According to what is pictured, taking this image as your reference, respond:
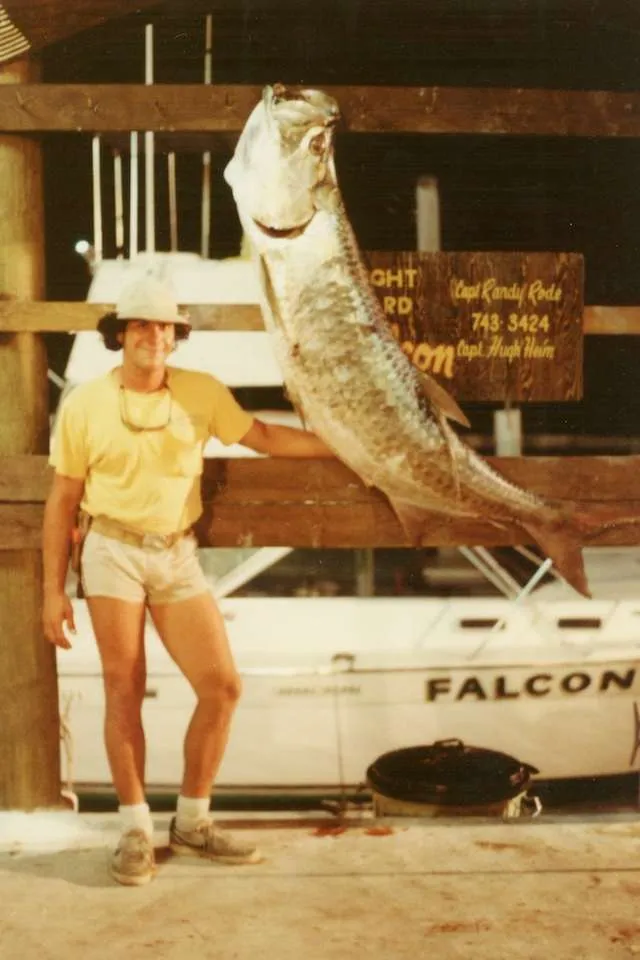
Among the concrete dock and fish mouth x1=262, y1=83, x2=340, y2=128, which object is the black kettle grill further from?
fish mouth x1=262, y1=83, x2=340, y2=128

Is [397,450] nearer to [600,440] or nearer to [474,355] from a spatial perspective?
[474,355]

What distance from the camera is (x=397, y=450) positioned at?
13.4 ft

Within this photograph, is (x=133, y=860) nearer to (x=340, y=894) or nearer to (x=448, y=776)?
(x=340, y=894)

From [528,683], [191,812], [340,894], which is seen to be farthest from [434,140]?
[528,683]

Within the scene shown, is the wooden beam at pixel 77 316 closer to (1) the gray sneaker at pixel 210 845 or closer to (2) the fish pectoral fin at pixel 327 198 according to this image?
(2) the fish pectoral fin at pixel 327 198

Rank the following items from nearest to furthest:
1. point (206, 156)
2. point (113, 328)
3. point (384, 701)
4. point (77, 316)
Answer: point (113, 328) < point (77, 316) < point (206, 156) < point (384, 701)

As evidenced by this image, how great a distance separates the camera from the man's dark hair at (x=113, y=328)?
3.94 metres

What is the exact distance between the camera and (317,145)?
3.79 meters

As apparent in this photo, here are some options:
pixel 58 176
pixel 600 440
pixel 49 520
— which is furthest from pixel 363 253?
pixel 600 440

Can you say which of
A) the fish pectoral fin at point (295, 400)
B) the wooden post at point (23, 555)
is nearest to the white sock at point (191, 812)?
the wooden post at point (23, 555)

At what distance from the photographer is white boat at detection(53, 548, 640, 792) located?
7090 millimetres

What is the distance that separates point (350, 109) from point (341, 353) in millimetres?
1060

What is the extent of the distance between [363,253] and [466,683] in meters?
3.88

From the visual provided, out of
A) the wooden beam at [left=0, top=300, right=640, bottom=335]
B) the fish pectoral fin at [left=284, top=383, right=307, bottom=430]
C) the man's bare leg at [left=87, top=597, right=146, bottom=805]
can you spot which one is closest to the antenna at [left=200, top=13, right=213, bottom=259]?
the wooden beam at [left=0, top=300, right=640, bottom=335]
